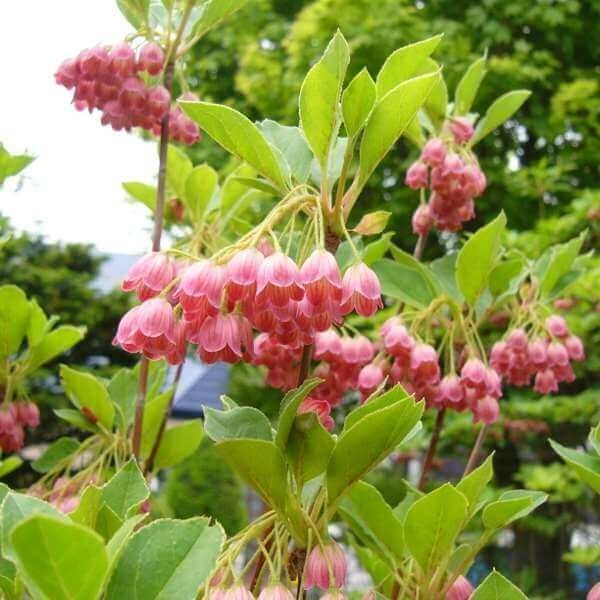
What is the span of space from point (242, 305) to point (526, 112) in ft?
30.9

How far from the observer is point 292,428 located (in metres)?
0.93

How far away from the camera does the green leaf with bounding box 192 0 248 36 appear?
145 centimetres

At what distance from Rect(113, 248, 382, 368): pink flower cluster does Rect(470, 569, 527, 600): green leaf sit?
35 centimetres

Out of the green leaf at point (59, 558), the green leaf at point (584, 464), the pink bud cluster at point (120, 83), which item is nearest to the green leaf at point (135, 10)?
the pink bud cluster at point (120, 83)

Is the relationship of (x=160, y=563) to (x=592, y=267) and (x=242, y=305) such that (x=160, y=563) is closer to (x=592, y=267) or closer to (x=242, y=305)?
(x=242, y=305)

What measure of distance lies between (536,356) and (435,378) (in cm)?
38

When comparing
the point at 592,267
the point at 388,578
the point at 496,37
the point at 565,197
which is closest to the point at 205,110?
the point at 388,578

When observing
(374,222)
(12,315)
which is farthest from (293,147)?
(12,315)

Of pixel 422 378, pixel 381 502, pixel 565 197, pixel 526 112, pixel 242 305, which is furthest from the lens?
pixel 526 112

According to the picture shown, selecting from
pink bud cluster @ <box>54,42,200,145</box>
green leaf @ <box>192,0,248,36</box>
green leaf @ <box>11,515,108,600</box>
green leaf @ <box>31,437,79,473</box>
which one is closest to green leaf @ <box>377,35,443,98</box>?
green leaf @ <box>192,0,248,36</box>

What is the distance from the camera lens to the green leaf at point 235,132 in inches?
38.5

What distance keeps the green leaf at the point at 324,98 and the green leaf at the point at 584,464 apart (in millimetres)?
473

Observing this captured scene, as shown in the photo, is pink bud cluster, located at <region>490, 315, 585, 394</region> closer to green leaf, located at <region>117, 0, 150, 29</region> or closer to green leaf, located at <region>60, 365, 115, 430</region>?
green leaf, located at <region>60, 365, 115, 430</region>

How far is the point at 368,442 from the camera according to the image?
903 mm
